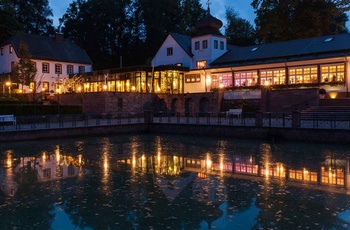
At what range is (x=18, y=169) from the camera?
15.9m

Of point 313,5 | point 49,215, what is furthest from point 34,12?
point 49,215

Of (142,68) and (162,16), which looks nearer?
(142,68)

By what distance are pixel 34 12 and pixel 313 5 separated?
45.1 m

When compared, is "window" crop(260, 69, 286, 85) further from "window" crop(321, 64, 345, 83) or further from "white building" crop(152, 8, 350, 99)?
"window" crop(321, 64, 345, 83)

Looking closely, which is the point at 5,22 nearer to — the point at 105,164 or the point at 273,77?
the point at 273,77

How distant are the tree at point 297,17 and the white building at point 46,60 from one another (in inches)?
1044

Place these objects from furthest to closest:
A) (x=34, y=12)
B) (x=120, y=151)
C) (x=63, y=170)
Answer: (x=34, y=12) → (x=120, y=151) → (x=63, y=170)

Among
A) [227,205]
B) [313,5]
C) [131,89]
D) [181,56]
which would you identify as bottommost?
[227,205]

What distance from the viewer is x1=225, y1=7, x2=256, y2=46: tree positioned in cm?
6675

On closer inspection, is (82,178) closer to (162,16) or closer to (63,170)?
(63,170)

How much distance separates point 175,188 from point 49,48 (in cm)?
4951

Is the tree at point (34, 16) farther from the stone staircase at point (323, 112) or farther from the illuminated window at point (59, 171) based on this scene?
the illuminated window at point (59, 171)

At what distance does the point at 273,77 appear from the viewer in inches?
1636

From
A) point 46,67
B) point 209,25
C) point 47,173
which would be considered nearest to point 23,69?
point 46,67
